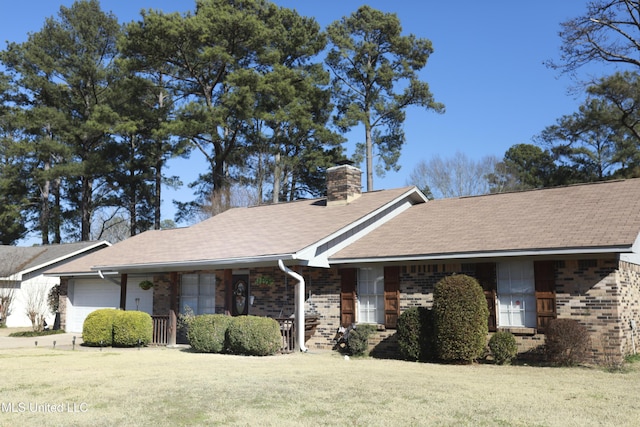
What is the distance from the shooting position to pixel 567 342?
1166 centimetres

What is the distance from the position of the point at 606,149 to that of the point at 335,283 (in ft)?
83.3

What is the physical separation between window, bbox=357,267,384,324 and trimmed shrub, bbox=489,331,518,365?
318 centimetres

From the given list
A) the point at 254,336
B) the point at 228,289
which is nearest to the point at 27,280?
the point at 228,289

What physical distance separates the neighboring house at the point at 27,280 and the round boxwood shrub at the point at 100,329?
10.6m

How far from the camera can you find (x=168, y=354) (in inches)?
567

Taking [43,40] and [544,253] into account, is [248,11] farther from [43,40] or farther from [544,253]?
[544,253]

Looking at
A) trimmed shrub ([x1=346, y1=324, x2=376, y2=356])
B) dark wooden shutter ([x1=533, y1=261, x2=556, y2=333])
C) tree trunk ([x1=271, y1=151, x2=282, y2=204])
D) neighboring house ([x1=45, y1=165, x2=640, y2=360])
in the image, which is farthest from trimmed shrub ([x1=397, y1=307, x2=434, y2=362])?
tree trunk ([x1=271, y1=151, x2=282, y2=204])

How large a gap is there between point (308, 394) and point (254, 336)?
5707mm

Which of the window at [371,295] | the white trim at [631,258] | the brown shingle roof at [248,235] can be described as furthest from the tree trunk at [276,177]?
the white trim at [631,258]

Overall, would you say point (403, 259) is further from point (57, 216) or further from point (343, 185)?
point (57, 216)

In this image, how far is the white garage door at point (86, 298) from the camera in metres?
22.5

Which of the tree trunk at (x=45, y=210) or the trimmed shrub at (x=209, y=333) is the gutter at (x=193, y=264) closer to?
the trimmed shrub at (x=209, y=333)

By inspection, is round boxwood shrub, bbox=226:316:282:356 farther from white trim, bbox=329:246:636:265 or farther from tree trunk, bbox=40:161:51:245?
tree trunk, bbox=40:161:51:245

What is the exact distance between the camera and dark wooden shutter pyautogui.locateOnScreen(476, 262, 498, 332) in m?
13.1
